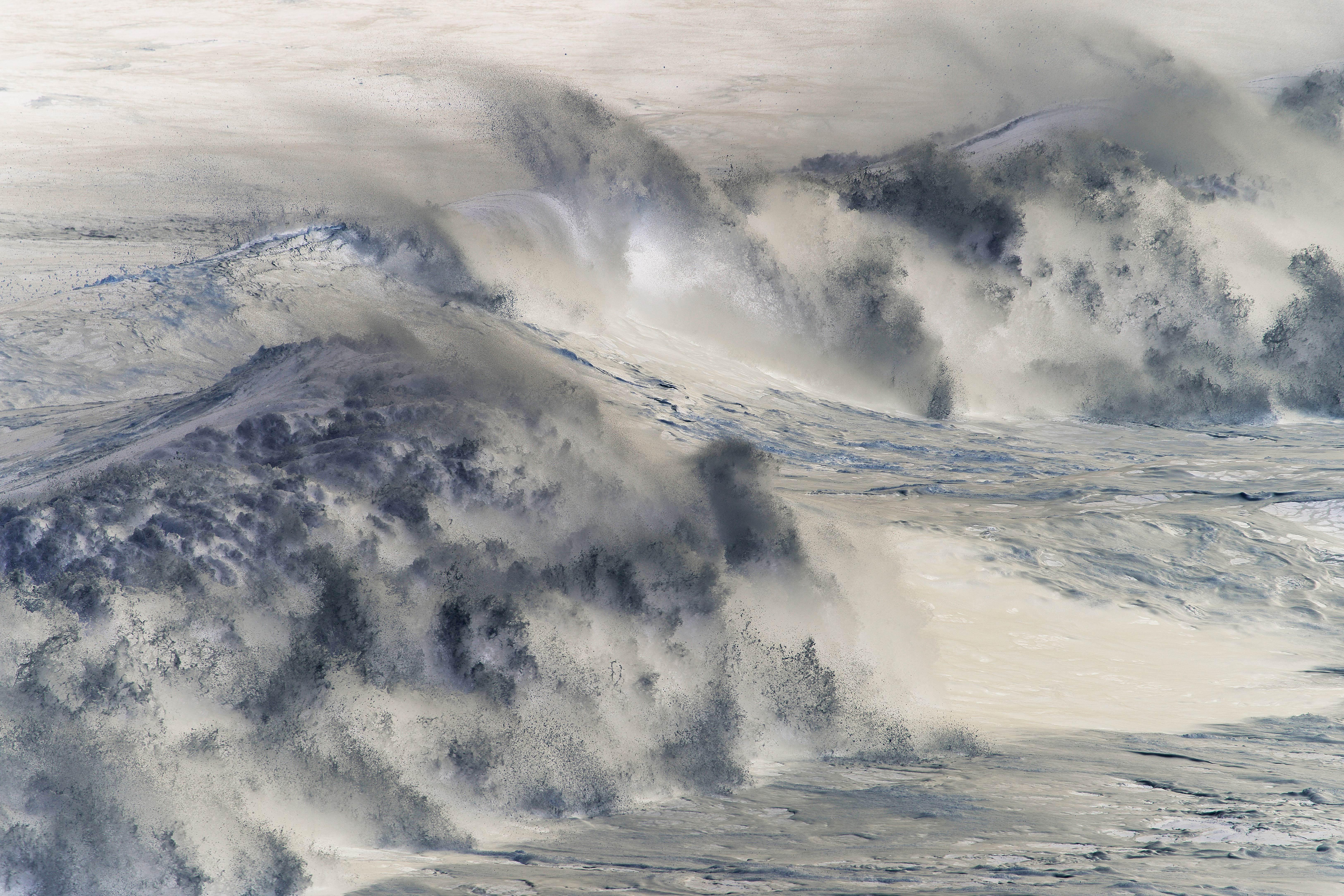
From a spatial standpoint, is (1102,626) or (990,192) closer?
(1102,626)

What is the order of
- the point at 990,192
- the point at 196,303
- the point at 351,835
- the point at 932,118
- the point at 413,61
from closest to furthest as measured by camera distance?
1. the point at 351,835
2. the point at 196,303
3. the point at 990,192
4. the point at 413,61
5. the point at 932,118

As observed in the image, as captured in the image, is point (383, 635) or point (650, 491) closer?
point (383, 635)

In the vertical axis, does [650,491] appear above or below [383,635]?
above

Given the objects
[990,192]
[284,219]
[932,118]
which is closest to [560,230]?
[284,219]

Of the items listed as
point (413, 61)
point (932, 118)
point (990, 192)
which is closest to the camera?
point (990, 192)

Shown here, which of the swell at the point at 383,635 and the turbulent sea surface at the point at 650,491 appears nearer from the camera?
the swell at the point at 383,635

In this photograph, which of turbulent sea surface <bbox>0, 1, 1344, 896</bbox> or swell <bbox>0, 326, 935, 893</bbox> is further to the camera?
turbulent sea surface <bbox>0, 1, 1344, 896</bbox>

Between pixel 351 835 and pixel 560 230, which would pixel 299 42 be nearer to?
pixel 560 230

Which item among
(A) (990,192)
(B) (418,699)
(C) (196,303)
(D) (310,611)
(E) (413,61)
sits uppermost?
(E) (413,61)
